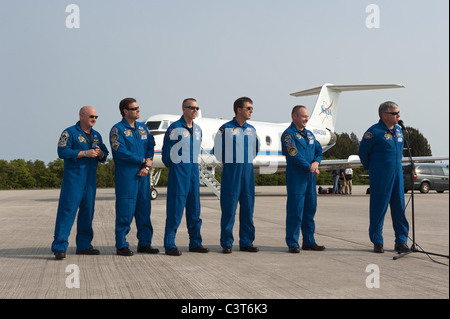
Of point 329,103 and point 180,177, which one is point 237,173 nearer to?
point 180,177

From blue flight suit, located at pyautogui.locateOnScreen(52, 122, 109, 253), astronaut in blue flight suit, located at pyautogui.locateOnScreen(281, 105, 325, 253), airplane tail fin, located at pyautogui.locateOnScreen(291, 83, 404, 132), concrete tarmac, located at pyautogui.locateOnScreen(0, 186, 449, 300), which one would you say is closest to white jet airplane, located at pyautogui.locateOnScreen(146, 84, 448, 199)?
airplane tail fin, located at pyautogui.locateOnScreen(291, 83, 404, 132)

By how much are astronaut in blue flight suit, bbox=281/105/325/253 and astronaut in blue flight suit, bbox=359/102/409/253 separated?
727 mm

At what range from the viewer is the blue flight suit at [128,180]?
20.0ft

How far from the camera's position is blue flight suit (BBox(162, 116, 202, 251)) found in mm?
6234

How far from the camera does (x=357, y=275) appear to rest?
189 inches

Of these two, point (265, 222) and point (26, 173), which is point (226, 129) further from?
point (26, 173)

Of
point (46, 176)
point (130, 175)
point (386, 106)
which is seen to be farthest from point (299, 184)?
point (46, 176)

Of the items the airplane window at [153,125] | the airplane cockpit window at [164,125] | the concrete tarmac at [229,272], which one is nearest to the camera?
the concrete tarmac at [229,272]

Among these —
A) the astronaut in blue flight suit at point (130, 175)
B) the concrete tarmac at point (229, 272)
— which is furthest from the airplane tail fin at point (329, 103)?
the astronaut in blue flight suit at point (130, 175)

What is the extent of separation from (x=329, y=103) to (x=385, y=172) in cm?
2246

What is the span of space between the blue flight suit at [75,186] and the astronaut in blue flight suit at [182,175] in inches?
35.6

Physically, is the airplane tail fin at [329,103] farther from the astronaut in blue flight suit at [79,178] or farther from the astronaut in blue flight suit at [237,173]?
the astronaut in blue flight suit at [79,178]

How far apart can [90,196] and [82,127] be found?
0.89 metres
